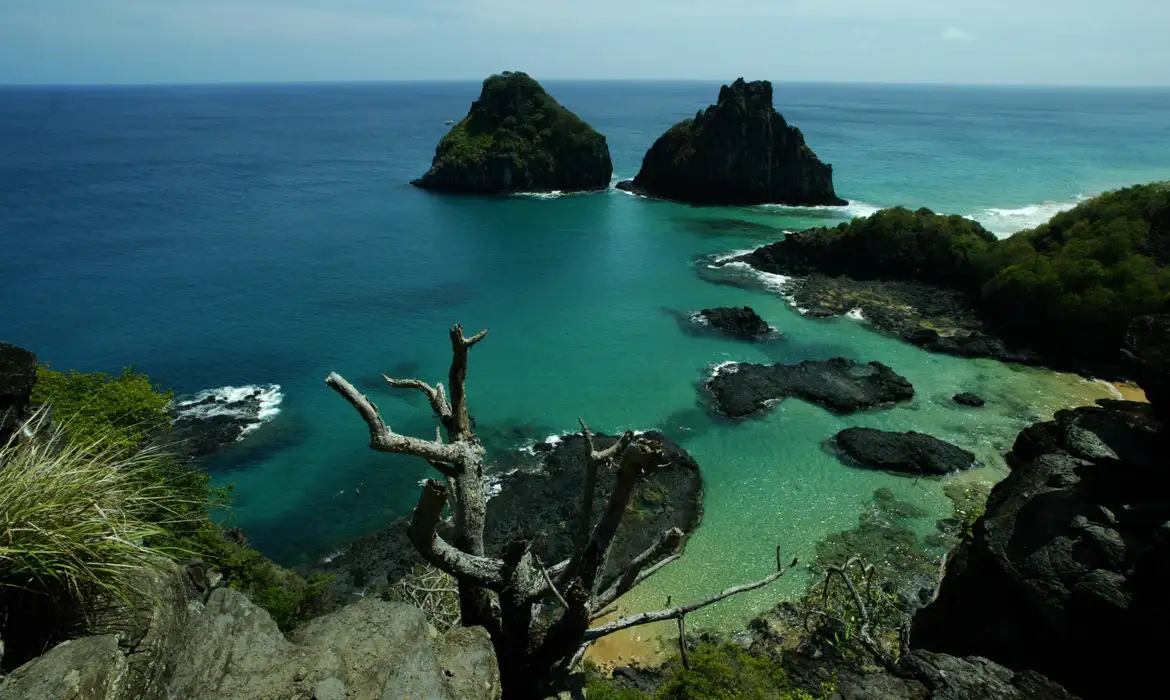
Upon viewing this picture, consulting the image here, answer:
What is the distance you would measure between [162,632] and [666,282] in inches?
2085

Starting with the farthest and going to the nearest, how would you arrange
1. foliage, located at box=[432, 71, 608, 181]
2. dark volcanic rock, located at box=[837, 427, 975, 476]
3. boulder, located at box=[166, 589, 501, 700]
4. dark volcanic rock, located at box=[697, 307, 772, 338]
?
1. foliage, located at box=[432, 71, 608, 181]
2. dark volcanic rock, located at box=[697, 307, 772, 338]
3. dark volcanic rock, located at box=[837, 427, 975, 476]
4. boulder, located at box=[166, 589, 501, 700]

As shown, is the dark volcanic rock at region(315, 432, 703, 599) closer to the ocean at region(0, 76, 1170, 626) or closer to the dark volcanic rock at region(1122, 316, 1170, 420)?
the ocean at region(0, 76, 1170, 626)

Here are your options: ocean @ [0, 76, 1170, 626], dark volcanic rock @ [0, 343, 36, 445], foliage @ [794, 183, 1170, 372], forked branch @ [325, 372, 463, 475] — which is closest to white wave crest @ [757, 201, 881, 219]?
ocean @ [0, 76, 1170, 626]

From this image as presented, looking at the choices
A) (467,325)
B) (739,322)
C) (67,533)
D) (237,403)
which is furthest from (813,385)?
(67,533)

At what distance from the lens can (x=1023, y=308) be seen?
4362cm

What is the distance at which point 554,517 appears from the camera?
89.4ft

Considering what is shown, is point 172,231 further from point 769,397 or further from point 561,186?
point 769,397

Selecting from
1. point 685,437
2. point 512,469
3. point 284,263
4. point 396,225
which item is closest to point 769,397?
point 685,437

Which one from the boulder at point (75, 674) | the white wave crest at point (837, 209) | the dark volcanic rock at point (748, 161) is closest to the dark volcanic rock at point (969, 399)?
the boulder at point (75, 674)

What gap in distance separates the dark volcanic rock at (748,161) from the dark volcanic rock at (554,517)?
68.3m

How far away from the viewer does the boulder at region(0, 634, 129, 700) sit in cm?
609

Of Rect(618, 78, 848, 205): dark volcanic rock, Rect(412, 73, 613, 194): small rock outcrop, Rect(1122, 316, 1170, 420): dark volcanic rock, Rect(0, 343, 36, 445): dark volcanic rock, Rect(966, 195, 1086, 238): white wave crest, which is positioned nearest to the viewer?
Rect(0, 343, 36, 445): dark volcanic rock

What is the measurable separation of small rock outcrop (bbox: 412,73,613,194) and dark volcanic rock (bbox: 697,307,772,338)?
57.5 meters

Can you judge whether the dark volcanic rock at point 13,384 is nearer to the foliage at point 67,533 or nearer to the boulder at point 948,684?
the foliage at point 67,533
